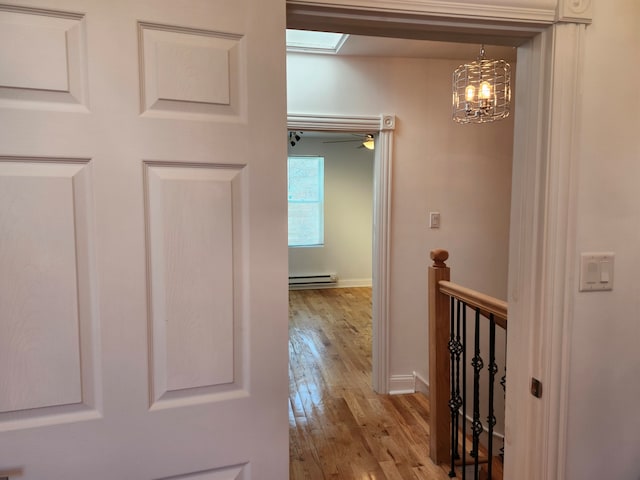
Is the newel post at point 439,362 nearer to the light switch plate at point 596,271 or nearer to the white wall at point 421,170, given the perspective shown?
the white wall at point 421,170

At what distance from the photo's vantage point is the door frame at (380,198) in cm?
286

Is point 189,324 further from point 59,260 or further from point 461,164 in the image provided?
point 461,164

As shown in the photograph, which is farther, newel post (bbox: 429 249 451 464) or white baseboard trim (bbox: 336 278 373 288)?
white baseboard trim (bbox: 336 278 373 288)

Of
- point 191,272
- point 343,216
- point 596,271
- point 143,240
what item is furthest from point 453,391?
point 343,216

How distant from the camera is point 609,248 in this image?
3.69 feet

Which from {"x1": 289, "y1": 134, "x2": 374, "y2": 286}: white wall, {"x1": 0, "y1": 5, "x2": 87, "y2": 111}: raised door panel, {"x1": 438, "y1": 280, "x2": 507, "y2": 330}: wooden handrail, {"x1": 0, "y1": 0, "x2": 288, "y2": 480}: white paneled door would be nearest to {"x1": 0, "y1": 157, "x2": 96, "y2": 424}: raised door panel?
{"x1": 0, "y1": 0, "x2": 288, "y2": 480}: white paneled door

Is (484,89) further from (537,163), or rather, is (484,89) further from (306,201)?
(306,201)

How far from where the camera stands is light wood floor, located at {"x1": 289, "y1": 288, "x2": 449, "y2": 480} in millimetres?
2148

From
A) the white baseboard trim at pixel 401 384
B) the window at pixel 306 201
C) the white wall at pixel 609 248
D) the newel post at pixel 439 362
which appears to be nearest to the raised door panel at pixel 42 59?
the white wall at pixel 609 248

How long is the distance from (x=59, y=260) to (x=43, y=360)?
0.20 metres

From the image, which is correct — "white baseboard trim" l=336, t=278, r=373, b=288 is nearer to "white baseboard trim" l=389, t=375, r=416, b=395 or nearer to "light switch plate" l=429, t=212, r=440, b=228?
"white baseboard trim" l=389, t=375, r=416, b=395

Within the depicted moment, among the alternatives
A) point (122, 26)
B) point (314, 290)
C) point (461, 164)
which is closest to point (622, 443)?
point (122, 26)

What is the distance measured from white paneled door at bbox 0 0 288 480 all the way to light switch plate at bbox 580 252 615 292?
818mm

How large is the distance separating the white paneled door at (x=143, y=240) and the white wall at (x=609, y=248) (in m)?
0.82
